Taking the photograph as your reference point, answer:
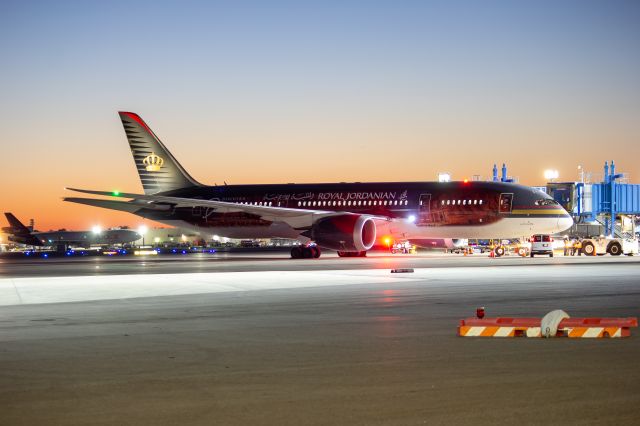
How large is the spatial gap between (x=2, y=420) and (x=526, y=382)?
5.35m

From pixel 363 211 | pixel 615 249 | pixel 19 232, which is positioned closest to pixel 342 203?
pixel 363 211

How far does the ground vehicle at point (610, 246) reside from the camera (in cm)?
4997

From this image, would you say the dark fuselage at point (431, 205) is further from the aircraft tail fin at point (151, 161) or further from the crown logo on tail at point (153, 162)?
the crown logo on tail at point (153, 162)

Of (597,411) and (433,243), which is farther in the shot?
(433,243)

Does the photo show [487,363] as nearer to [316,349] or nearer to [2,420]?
[316,349]

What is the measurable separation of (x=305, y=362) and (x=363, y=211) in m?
35.2

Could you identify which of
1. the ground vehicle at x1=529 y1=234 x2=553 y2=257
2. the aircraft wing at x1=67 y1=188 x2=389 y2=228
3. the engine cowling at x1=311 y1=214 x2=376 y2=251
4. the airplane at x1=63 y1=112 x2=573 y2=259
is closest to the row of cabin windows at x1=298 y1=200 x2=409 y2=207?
the airplane at x1=63 y1=112 x2=573 y2=259

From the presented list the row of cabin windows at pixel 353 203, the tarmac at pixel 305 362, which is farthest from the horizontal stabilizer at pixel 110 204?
the tarmac at pixel 305 362

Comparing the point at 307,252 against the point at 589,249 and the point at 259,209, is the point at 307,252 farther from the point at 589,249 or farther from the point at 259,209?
the point at 589,249

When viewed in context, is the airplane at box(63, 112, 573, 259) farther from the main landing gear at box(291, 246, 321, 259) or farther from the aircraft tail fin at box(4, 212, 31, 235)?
the aircraft tail fin at box(4, 212, 31, 235)

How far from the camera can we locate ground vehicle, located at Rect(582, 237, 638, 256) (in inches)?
1967

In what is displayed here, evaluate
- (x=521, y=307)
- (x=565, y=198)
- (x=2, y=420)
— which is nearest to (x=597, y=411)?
(x=2, y=420)

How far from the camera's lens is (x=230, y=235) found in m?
49.8

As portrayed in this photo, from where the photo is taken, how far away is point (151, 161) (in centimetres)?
5084
